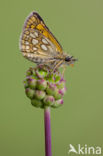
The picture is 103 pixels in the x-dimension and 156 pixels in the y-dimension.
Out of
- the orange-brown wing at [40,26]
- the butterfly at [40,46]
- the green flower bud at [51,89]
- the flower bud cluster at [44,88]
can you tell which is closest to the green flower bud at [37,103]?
the flower bud cluster at [44,88]

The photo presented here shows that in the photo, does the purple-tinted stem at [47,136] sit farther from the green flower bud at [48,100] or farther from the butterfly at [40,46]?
the butterfly at [40,46]

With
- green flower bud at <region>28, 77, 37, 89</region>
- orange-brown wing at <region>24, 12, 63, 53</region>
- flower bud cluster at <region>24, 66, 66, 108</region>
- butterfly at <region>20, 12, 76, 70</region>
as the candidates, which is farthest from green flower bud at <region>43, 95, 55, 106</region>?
orange-brown wing at <region>24, 12, 63, 53</region>

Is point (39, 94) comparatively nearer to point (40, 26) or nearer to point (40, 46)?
point (40, 46)

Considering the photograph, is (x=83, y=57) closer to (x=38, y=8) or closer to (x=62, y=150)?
(x=38, y=8)

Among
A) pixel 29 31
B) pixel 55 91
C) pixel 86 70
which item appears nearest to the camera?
pixel 55 91

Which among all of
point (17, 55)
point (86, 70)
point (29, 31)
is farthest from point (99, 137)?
point (29, 31)

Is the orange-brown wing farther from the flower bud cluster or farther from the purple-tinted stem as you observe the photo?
the purple-tinted stem

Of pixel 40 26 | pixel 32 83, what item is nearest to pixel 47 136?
pixel 32 83
